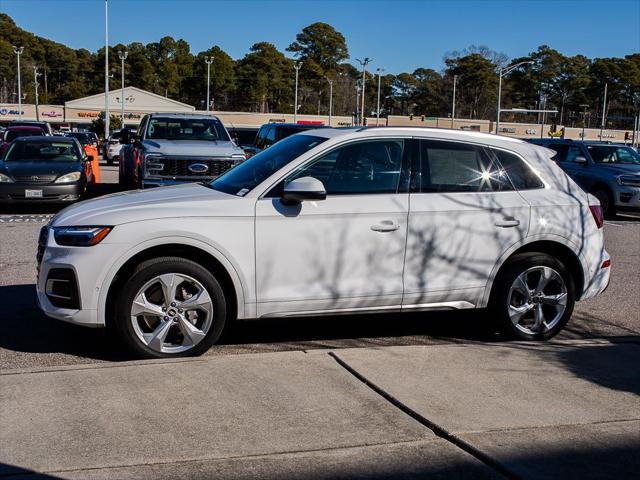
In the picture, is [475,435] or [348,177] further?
[348,177]

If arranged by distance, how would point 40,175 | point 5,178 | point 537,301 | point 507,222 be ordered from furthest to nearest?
point 40,175
point 5,178
point 537,301
point 507,222

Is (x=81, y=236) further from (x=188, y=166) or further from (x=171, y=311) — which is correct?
(x=188, y=166)

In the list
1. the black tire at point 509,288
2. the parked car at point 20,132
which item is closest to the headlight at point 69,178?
the black tire at point 509,288

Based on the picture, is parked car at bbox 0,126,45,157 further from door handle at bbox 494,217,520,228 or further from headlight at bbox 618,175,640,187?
door handle at bbox 494,217,520,228

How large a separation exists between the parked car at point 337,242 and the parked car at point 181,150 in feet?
21.8

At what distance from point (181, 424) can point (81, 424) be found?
0.56m

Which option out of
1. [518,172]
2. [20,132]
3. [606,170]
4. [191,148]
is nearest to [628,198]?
[606,170]

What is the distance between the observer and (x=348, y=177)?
5957mm

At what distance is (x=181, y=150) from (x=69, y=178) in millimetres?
2845

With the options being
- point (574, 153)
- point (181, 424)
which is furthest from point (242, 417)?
point (574, 153)

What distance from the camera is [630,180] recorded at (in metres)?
16.8

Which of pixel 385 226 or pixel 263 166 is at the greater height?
pixel 263 166

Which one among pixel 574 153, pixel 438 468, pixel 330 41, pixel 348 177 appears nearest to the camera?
pixel 438 468

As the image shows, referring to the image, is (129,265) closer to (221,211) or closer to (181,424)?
(221,211)
